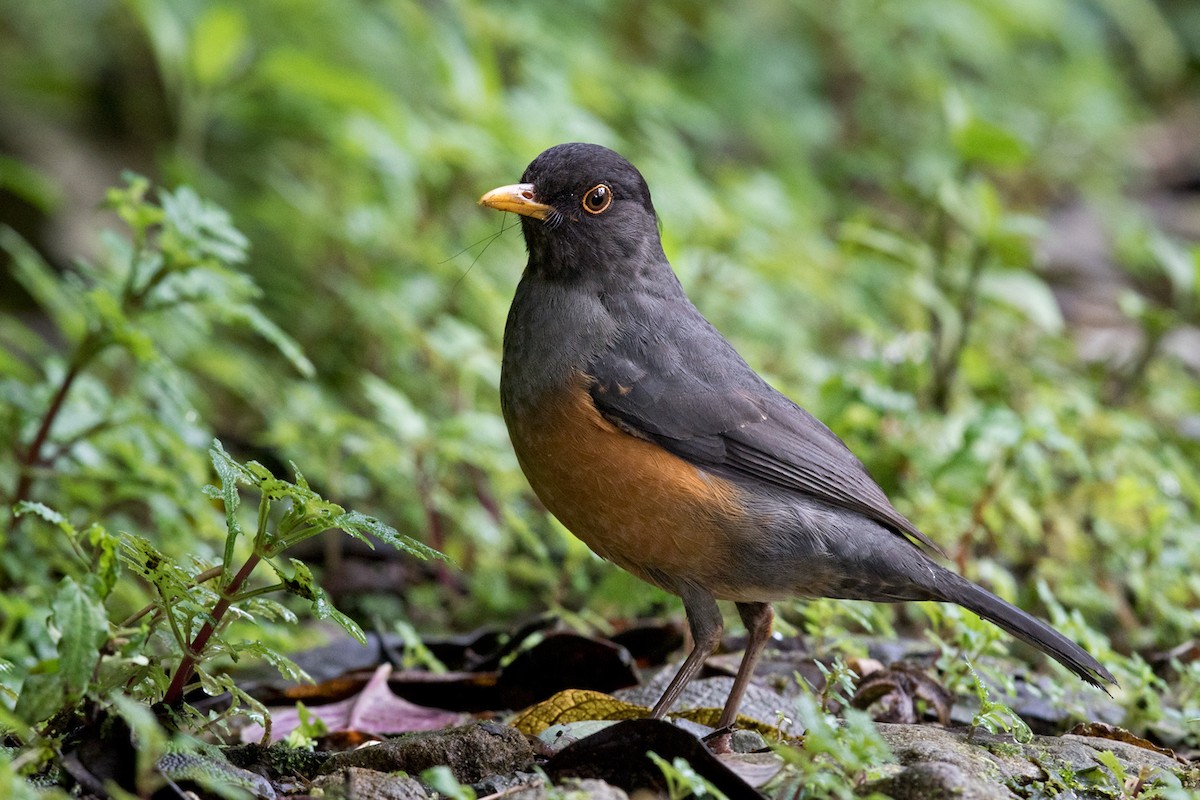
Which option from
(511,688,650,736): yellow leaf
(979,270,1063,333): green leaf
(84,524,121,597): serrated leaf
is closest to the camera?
(84,524,121,597): serrated leaf

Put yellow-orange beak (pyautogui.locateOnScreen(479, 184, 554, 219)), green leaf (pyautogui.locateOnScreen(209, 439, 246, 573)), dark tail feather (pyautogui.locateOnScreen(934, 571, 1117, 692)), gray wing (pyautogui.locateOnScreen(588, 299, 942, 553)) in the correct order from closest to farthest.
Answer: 1. green leaf (pyautogui.locateOnScreen(209, 439, 246, 573))
2. dark tail feather (pyautogui.locateOnScreen(934, 571, 1117, 692))
3. gray wing (pyautogui.locateOnScreen(588, 299, 942, 553))
4. yellow-orange beak (pyautogui.locateOnScreen(479, 184, 554, 219))

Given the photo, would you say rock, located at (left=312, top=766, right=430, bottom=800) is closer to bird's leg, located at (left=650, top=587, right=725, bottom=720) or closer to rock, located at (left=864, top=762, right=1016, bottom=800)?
rock, located at (left=864, top=762, right=1016, bottom=800)

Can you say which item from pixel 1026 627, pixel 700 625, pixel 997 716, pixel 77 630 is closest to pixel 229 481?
pixel 77 630

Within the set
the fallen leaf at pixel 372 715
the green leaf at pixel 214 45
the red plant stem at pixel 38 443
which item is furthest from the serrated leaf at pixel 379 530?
the green leaf at pixel 214 45

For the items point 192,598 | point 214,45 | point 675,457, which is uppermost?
point 214,45

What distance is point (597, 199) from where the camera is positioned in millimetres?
4398

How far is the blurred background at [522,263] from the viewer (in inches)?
205

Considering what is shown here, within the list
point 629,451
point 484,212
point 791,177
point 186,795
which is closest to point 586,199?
point 629,451

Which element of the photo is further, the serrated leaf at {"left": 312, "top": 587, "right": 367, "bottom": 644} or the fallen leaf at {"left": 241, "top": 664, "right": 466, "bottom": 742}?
the fallen leaf at {"left": 241, "top": 664, "right": 466, "bottom": 742}

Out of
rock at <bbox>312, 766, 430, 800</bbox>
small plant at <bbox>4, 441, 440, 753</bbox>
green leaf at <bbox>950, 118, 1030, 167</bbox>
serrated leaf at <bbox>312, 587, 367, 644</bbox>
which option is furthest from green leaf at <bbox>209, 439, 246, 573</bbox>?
green leaf at <bbox>950, 118, 1030, 167</bbox>

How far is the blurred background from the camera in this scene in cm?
522

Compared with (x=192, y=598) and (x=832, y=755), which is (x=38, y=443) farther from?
(x=832, y=755)

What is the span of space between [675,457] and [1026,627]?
1.14m

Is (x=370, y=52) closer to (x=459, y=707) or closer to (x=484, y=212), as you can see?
(x=484, y=212)
